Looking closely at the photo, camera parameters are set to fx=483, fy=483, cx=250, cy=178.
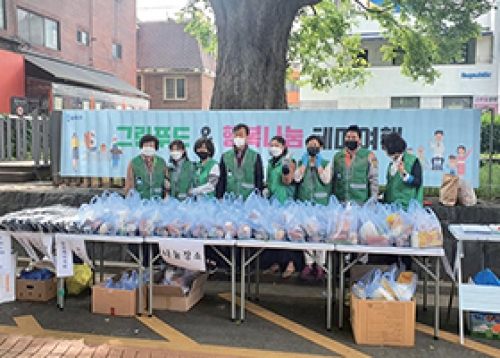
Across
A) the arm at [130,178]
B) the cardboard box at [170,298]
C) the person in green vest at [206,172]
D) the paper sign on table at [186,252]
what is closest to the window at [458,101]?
the person in green vest at [206,172]

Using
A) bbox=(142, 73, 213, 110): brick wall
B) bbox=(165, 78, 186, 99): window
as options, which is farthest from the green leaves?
bbox=(165, 78, 186, 99): window

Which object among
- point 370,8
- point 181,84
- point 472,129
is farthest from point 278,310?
point 181,84

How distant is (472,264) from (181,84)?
2614cm

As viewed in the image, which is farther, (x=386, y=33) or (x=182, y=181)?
(x=386, y=33)

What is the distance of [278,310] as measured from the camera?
5266 millimetres

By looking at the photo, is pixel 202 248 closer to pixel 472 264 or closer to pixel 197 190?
pixel 197 190

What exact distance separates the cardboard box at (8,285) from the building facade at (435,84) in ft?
61.4

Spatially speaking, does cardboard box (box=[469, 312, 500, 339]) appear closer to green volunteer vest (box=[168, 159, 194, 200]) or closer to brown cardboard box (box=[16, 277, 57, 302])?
green volunteer vest (box=[168, 159, 194, 200])

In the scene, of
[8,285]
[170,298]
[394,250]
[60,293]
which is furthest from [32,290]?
[394,250]

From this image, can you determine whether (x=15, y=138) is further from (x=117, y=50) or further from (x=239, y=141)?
(x=117, y=50)

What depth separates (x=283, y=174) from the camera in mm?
5551

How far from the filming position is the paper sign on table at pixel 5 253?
17.0 feet

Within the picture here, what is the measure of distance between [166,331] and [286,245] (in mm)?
1416

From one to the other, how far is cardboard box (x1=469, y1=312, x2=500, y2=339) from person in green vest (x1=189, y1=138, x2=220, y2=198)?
3039 millimetres
